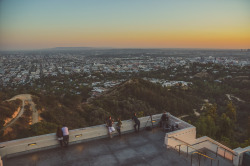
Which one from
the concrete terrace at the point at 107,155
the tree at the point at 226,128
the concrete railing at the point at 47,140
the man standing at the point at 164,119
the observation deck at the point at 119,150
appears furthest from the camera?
the tree at the point at 226,128

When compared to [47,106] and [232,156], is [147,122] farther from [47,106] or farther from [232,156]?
[47,106]

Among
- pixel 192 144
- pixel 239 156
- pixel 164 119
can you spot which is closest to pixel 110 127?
pixel 164 119

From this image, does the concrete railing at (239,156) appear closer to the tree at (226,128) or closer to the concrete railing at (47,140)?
the concrete railing at (47,140)

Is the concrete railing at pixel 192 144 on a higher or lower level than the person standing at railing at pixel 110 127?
lower

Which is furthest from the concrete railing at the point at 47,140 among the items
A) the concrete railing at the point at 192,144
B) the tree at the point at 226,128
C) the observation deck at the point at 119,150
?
the tree at the point at 226,128

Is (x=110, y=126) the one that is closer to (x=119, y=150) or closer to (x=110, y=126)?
(x=110, y=126)

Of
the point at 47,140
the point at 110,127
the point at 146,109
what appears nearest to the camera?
the point at 47,140

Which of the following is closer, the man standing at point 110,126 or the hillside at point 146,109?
the man standing at point 110,126

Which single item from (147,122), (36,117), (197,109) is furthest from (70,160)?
(197,109)

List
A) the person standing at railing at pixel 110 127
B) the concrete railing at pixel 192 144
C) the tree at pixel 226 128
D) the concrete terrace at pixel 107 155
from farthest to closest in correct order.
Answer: the tree at pixel 226 128
the person standing at railing at pixel 110 127
the concrete railing at pixel 192 144
the concrete terrace at pixel 107 155
